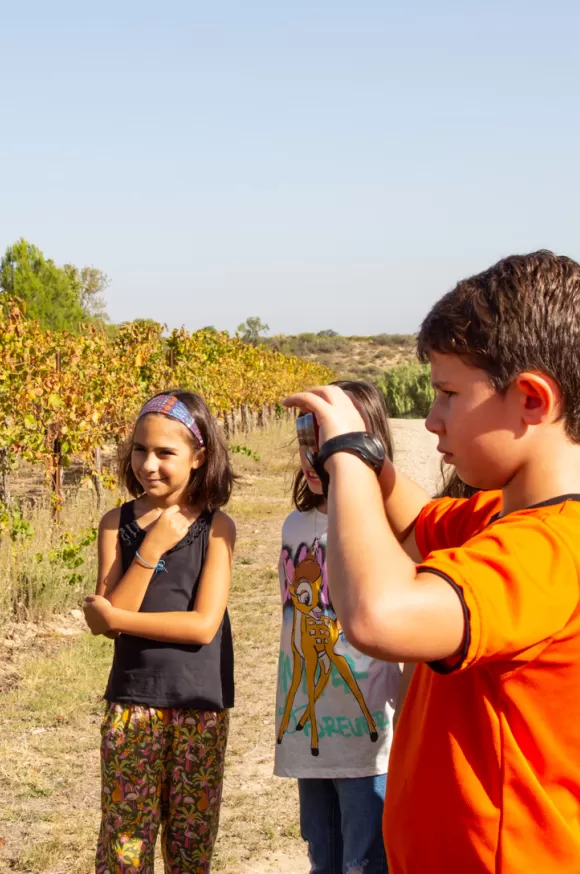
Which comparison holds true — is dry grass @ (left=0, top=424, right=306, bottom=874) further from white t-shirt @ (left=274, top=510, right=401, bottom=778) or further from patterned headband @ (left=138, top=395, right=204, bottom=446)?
patterned headband @ (left=138, top=395, right=204, bottom=446)

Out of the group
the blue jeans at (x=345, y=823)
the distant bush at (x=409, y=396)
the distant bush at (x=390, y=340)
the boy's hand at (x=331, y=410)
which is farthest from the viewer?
the distant bush at (x=390, y=340)

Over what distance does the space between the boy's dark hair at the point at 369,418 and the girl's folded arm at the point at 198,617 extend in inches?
10.5

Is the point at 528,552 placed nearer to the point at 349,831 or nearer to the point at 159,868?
the point at 349,831

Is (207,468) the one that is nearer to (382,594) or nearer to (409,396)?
(382,594)

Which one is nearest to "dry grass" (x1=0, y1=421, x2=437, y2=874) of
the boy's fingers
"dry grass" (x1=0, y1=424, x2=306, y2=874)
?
"dry grass" (x1=0, y1=424, x2=306, y2=874)

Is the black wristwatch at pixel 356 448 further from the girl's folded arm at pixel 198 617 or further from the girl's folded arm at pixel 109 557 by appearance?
the girl's folded arm at pixel 109 557

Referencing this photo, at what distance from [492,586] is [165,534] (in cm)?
165

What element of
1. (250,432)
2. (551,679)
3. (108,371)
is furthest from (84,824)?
(250,432)

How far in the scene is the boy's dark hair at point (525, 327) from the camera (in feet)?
4.00

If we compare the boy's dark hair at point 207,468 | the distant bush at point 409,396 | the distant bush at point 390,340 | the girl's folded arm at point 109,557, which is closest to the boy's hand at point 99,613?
the girl's folded arm at point 109,557

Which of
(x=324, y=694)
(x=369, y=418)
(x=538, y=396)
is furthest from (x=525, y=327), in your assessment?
(x=324, y=694)

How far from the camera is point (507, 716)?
1215mm

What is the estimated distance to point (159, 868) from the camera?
3555 millimetres

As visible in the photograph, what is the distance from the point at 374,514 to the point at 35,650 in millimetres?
5296
